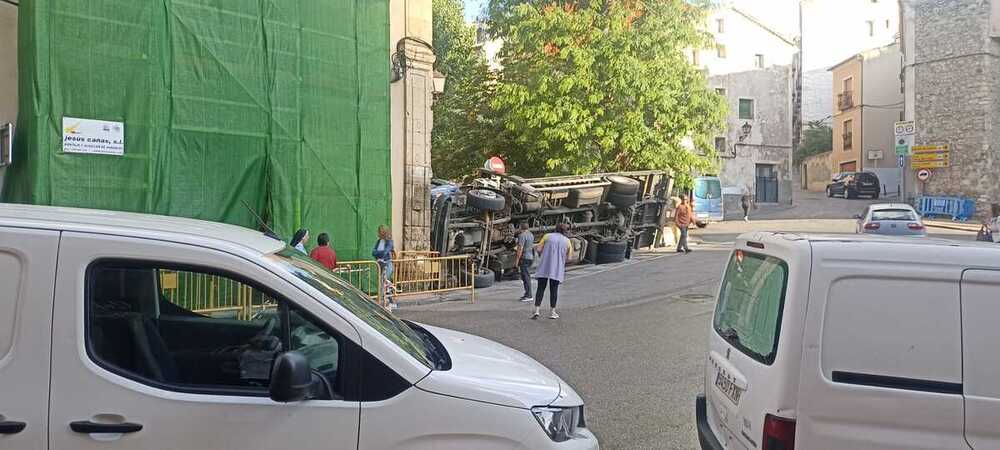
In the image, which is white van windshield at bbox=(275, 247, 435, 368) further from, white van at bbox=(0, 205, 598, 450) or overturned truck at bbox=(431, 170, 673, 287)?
overturned truck at bbox=(431, 170, 673, 287)

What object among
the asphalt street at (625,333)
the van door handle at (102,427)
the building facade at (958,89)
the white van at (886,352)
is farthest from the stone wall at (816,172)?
the van door handle at (102,427)

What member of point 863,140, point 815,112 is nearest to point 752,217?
point 863,140

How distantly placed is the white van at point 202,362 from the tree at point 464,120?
2176cm

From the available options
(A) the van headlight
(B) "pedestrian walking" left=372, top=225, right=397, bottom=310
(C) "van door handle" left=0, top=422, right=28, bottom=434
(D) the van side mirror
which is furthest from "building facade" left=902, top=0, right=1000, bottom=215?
(C) "van door handle" left=0, top=422, right=28, bottom=434

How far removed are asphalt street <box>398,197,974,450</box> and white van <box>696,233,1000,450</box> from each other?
4.50 ft

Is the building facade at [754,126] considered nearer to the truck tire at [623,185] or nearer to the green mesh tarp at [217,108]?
the truck tire at [623,185]

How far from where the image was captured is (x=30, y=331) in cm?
253

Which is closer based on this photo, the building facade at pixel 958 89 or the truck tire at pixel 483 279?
the truck tire at pixel 483 279

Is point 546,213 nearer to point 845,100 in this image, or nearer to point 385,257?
point 385,257

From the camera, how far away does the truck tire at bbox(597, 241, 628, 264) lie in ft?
62.2

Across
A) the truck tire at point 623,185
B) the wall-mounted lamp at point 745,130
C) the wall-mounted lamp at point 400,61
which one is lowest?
the truck tire at point 623,185

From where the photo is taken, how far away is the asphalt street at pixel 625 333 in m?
6.09

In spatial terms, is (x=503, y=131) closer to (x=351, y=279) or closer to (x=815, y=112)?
(x=351, y=279)

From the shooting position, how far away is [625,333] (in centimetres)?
1012
